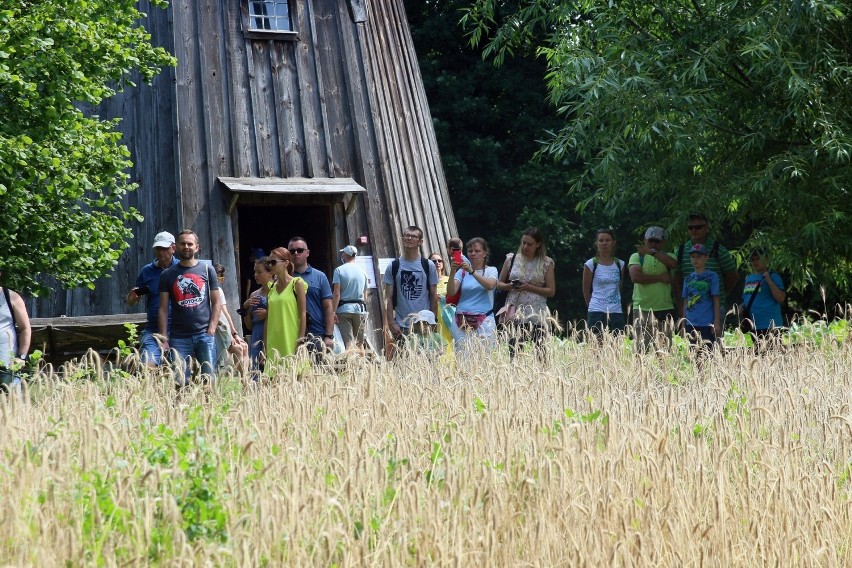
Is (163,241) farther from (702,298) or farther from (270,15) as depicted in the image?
(270,15)

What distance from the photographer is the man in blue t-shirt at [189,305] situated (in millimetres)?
9492

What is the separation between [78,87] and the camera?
36.6 ft

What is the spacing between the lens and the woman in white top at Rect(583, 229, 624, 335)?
11.2m

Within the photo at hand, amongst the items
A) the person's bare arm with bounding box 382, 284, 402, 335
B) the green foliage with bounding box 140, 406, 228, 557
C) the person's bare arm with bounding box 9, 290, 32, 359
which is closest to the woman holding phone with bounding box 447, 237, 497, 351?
the person's bare arm with bounding box 382, 284, 402, 335

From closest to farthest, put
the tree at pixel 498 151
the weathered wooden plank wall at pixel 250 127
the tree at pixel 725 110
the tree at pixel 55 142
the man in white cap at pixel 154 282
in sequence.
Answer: the man in white cap at pixel 154 282
the tree at pixel 55 142
the tree at pixel 725 110
the weathered wooden plank wall at pixel 250 127
the tree at pixel 498 151

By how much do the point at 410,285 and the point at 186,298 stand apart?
91.2 inches

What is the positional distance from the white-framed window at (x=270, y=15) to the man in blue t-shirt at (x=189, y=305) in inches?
244

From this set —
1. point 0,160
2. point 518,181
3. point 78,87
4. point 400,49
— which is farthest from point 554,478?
point 518,181

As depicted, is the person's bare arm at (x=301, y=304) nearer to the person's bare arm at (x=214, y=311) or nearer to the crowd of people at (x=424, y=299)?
the crowd of people at (x=424, y=299)

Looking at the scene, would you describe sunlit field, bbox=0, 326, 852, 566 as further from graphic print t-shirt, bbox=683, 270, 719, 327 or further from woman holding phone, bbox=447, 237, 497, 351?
woman holding phone, bbox=447, 237, 497, 351

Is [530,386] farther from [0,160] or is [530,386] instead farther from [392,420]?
[0,160]

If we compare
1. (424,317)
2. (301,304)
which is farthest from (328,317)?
(424,317)

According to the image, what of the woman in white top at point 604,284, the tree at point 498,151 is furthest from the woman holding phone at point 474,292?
the tree at point 498,151

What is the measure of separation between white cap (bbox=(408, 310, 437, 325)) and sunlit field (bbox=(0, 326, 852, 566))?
11.3 feet
